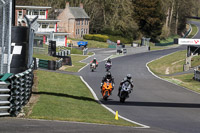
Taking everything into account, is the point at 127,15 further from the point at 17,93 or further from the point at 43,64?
the point at 17,93

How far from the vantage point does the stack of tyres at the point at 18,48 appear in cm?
1820

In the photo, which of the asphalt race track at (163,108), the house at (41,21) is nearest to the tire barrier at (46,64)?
the asphalt race track at (163,108)

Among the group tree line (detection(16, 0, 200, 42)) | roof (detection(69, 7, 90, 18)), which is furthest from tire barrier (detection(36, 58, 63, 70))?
tree line (detection(16, 0, 200, 42))

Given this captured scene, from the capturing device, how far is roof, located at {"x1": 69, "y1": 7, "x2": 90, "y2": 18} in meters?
101

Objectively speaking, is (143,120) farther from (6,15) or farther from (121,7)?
(121,7)

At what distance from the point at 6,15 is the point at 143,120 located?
22.0ft

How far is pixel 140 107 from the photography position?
68.8 feet

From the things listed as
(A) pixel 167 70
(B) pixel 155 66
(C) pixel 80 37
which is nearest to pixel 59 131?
(A) pixel 167 70

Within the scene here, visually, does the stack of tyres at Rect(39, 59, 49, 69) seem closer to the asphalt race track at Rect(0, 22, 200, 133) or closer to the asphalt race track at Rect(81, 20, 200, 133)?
the asphalt race track at Rect(0, 22, 200, 133)

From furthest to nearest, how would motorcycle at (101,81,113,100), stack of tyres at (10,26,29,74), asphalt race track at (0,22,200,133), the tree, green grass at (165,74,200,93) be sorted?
the tree, green grass at (165,74,200,93), motorcycle at (101,81,113,100), stack of tyres at (10,26,29,74), asphalt race track at (0,22,200,133)

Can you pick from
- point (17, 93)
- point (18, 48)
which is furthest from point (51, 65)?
point (17, 93)

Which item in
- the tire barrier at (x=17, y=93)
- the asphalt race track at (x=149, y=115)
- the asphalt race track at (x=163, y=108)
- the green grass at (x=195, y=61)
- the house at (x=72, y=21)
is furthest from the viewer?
the house at (x=72, y=21)

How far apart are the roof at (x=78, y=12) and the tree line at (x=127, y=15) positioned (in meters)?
3.99

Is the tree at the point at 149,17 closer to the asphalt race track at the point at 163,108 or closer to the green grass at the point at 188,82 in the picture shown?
the green grass at the point at 188,82
